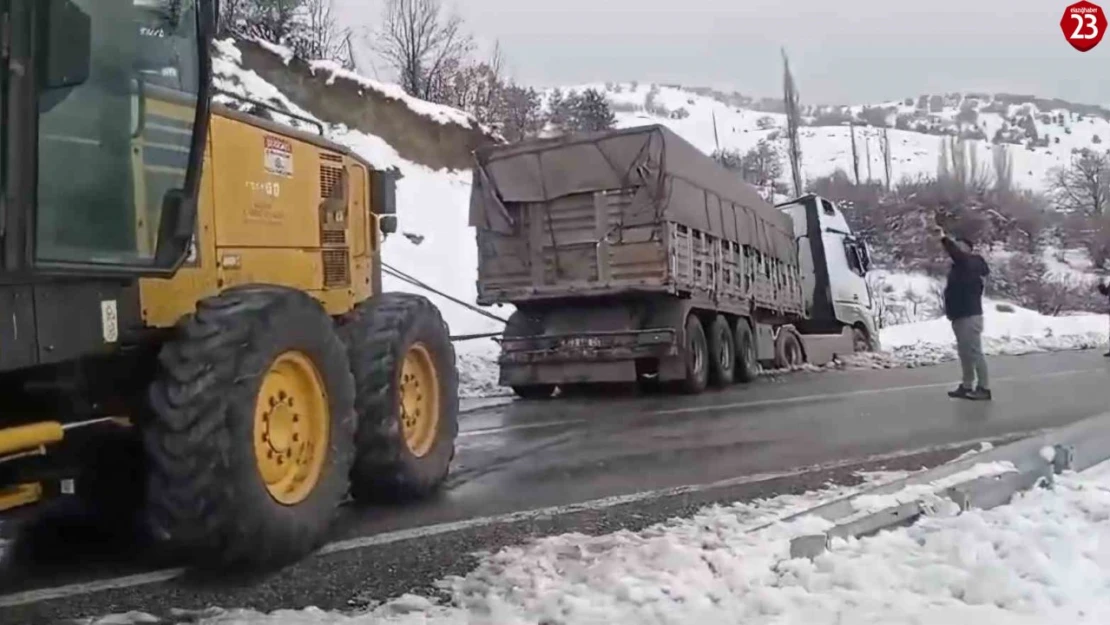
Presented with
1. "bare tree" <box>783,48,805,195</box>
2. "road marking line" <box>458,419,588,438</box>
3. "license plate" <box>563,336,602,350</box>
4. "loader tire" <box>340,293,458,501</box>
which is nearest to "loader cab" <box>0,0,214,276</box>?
"loader tire" <box>340,293,458,501</box>

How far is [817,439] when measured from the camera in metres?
9.66

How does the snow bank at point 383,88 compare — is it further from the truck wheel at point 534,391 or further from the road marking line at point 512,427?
the road marking line at point 512,427

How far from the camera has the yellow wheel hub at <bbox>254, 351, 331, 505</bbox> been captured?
5129mm

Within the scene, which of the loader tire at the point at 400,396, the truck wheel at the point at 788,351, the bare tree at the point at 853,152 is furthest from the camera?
the bare tree at the point at 853,152

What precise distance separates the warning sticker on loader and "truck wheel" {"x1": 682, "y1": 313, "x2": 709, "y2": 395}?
9.02m

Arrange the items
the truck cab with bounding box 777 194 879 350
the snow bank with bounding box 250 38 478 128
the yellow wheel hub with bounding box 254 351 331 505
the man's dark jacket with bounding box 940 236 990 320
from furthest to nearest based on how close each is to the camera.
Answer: the snow bank with bounding box 250 38 478 128 < the truck cab with bounding box 777 194 879 350 < the man's dark jacket with bounding box 940 236 990 320 < the yellow wheel hub with bounding box 254 351 331 505

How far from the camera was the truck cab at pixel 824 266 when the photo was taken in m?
22.5

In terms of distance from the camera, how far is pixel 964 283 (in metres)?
12.6

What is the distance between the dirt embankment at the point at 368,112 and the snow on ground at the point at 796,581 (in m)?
25.4

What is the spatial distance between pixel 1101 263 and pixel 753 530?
189 feet

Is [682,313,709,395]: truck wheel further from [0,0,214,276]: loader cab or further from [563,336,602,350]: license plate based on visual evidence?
[0,0,214,276]: loader cab

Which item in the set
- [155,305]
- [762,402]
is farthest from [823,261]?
[155,305]

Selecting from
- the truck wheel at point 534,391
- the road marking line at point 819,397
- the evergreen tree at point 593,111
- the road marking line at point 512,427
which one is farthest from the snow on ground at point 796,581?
the evergreen tree at point 593,111

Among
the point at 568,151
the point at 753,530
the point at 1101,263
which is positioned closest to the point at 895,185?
the point at 1101,263
